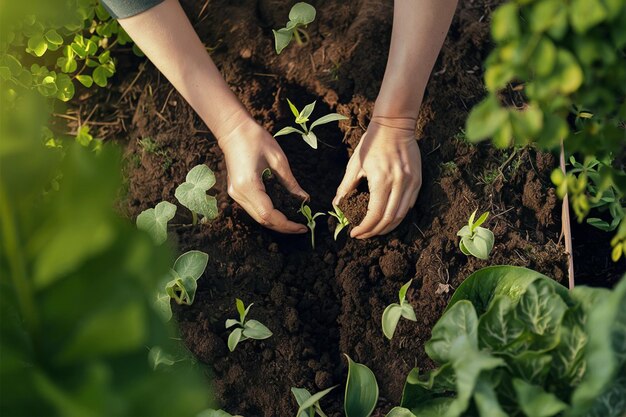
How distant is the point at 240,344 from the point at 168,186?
445 mm

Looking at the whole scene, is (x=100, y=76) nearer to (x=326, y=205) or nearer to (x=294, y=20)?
(x=294, y=20)

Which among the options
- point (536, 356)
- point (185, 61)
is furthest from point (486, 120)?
point (185, 61)

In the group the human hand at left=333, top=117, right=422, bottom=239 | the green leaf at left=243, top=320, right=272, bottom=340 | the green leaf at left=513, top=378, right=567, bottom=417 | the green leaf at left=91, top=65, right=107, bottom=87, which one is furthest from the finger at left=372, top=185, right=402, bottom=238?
the green leaf at left=91, top=65, right=107, bottom=87

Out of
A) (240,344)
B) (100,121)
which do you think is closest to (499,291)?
(240,344)

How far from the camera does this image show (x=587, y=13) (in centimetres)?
80

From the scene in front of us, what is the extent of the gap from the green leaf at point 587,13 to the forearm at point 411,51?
93 centimetres

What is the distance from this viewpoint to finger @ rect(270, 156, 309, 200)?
180cm

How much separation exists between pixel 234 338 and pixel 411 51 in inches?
28.7

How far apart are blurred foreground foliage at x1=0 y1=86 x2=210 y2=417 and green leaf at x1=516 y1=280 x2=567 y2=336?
0.58 meters

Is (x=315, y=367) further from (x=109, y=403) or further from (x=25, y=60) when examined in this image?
(x=25, y=60)

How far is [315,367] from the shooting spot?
1.65 m

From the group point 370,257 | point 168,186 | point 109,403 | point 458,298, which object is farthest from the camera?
point 168,186

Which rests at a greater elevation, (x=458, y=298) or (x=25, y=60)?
(x=25, y=60)

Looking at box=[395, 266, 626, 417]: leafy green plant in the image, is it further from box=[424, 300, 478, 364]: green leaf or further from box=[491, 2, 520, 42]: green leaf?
box=[491, 2, 520, 42]: green leaf
